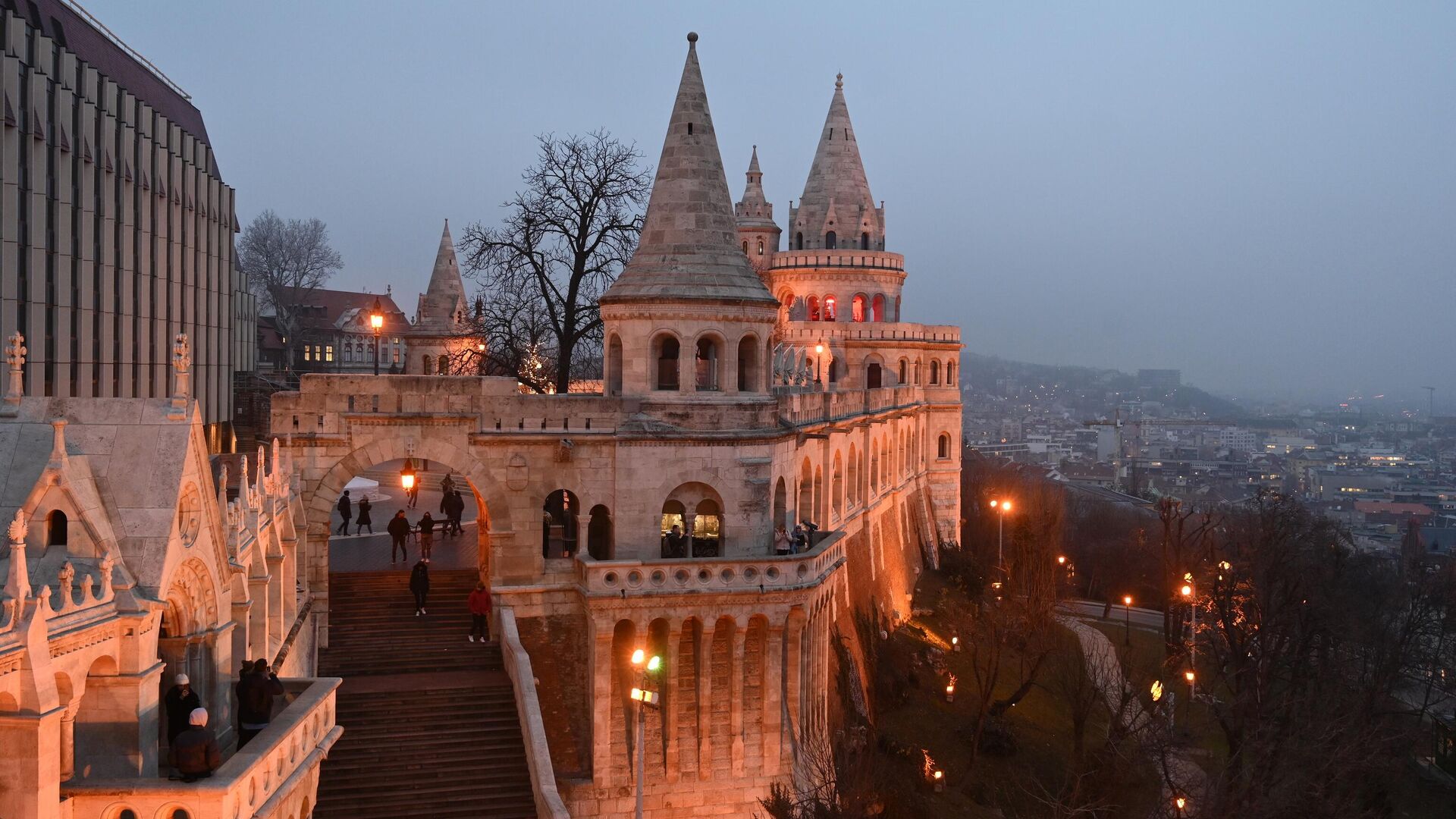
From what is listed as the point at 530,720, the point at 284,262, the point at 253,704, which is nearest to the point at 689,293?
the point at 530,720

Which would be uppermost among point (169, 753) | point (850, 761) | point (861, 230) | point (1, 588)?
point (861, 230)

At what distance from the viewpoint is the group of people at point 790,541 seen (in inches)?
986

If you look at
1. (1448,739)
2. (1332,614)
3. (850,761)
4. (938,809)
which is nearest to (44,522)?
(850,761)

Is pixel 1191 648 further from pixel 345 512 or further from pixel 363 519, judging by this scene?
pixel 345 512

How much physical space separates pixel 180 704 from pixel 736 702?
12639 millimetres

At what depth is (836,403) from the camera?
110 feet

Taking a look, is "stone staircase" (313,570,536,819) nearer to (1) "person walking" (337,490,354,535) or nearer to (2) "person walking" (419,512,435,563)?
(2) "person walking" (419,512,435,563)

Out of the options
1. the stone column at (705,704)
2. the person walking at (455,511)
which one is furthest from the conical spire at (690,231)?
the person walking at (455,511)

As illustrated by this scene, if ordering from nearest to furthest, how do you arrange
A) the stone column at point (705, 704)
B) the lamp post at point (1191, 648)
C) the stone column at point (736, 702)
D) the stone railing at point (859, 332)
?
1. the stone column at point (705, 704)
2. the stone column at point (736, 702)
3. the lamp post at point (1191, 648)
4. the stone railing at point (859, 332)

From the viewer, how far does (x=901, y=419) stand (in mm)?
49000

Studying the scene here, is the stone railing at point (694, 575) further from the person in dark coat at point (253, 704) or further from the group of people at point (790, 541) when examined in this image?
the person in dark coat at point (253, 704)

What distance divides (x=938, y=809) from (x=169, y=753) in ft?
68.1

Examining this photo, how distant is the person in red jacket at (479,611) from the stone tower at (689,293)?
483cm

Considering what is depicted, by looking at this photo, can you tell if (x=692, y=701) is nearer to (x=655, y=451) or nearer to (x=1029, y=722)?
(x=655, y=451)
